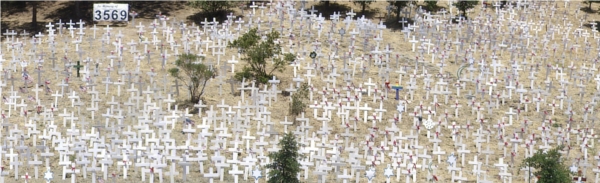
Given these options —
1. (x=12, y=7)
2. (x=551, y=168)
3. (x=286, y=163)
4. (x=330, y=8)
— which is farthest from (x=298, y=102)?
(x=12, y=7)

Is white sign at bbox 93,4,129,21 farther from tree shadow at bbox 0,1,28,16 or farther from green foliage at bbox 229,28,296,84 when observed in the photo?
green foliage at bbox 229,28,296,84

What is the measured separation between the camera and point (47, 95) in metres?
32.3

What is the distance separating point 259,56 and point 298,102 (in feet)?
9.79

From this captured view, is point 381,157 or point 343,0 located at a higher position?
point 343,0

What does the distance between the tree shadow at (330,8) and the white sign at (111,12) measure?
782cm

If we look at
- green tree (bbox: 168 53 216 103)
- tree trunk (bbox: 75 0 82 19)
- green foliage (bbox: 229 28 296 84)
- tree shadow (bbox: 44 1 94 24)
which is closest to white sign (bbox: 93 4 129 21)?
tree shadow (bbox: 44 1 94 24)

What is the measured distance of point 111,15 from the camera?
39781 millimetres

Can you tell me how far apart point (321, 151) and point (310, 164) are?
90 cm

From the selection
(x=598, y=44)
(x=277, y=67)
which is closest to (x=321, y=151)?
(x=277, y=67)

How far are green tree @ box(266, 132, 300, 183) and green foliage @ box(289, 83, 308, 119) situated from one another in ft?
16.5

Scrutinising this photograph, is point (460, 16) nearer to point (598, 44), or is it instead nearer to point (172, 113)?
point (598, 44)

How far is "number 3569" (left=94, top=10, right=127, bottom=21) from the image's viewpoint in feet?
129

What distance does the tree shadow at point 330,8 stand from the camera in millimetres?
42750

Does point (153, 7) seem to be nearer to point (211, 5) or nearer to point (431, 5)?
point (211, 5)
